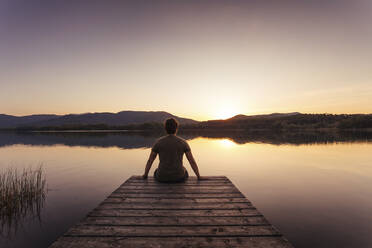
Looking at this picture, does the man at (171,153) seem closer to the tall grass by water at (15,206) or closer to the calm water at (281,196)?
the calm water at (281,196)

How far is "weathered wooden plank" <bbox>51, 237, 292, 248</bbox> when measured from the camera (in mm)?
3242

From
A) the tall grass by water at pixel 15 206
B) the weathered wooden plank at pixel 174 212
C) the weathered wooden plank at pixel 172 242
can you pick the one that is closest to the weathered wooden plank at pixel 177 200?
the weathered wooden plank at pixel 174 212

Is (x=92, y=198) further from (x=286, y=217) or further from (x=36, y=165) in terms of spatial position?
(x=36, y=165)

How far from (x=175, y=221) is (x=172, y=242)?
764mm

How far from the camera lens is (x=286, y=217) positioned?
746cm

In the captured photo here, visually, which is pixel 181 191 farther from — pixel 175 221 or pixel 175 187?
pixel 175 221

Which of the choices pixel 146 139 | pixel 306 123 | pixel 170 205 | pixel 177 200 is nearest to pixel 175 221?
pixel 170 205

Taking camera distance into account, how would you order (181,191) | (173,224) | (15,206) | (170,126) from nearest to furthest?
1. (173,224)
2. (181,191)
3. (170,126)
4. (15,206)

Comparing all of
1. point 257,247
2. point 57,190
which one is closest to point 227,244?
point 257,247

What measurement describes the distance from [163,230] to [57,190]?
9996 millimetres

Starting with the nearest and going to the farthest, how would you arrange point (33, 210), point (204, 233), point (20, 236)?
point (204, 233) → point (20, 236) → point (33, 210)

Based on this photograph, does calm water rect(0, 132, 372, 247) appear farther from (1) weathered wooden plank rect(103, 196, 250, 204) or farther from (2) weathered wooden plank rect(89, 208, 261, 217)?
(2) weathered wooden plank rect(89, 208, 261, 217)

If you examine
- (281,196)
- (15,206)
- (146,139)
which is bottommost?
(281,196)

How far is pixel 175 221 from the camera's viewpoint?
4.11 m
